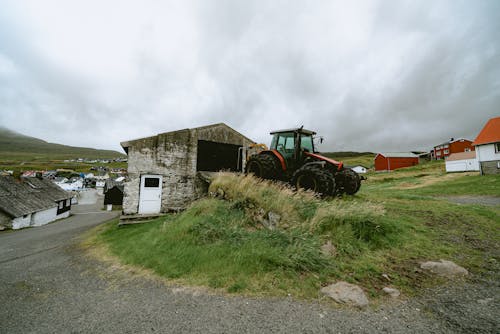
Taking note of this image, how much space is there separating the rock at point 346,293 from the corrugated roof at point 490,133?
28.7 m

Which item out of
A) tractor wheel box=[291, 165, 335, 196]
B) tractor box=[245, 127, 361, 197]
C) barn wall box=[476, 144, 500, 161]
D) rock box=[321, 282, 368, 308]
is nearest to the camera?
rock box=[321, 282, 368, 308]

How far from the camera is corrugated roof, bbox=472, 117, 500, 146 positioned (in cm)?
2053

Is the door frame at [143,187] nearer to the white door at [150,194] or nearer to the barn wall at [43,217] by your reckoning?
the white door at [150,194]

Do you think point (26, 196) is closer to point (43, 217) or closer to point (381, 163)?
point (43, 217)

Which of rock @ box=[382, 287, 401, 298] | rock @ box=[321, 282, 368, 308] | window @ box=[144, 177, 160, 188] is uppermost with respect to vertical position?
window @ box=[144, 177, 160, 188]

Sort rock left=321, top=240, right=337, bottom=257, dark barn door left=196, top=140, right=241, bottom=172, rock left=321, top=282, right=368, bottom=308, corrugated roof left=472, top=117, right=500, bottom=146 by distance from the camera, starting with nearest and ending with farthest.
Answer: rock left=321, top=282, right=368, bottom=308
rock left=321, top=240, right=337, bottom=257
dark barn door left=196, top=140, right=241, bottom=172
corrugated roof left=472, top=117, right=500, bottom=146

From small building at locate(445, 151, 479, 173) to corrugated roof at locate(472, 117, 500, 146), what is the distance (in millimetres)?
7520

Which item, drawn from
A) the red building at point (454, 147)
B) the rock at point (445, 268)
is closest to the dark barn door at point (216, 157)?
the rock at point (445, 268)

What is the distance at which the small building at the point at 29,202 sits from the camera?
2169 centimetres

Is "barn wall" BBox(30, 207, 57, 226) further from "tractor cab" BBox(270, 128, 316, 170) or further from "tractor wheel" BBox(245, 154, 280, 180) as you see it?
"tractor cab" BBox(270, 128, 316, 170)

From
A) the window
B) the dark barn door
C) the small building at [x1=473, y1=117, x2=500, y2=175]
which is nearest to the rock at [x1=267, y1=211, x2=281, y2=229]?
the window

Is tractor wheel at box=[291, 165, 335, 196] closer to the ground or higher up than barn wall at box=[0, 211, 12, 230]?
higher up

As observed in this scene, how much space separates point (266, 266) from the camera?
401cm

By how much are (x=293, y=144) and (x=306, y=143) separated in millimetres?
684
